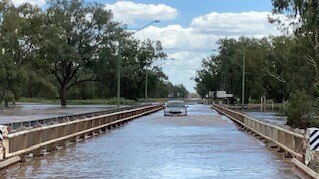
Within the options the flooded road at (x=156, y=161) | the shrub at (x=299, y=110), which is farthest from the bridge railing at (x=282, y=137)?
the shrub at (x=299, y=110)

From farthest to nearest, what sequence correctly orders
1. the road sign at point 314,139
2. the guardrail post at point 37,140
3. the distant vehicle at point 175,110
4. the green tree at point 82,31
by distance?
1. the green tree at point 82,31
2. the distant vehicle at point 175,110
3. the guardrail post at point 37,140
4. the road sign at point 314,139

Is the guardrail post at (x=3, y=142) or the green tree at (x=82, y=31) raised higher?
the green tree at (x=82, y=31)

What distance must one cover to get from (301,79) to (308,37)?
13.8 meters

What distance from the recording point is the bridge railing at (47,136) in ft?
45.8

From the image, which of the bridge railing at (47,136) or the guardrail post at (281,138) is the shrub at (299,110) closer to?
the bridge railing at (47,136)

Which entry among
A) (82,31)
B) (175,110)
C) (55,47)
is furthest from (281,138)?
(82,31)

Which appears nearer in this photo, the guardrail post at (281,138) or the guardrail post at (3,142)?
the guardrail post at (3,142)

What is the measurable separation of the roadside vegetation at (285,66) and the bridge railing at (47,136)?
770 inches

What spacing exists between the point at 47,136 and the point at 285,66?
256 feet

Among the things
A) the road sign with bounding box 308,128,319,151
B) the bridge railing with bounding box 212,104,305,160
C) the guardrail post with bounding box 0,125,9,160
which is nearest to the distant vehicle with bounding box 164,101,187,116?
the bridge railing with bounding box 212,104,305,160

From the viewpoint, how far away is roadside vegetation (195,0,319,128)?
143ft

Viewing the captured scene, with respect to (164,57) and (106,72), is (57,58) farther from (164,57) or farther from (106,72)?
(164,57)

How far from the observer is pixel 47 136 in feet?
57.5

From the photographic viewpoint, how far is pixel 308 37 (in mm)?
59781
